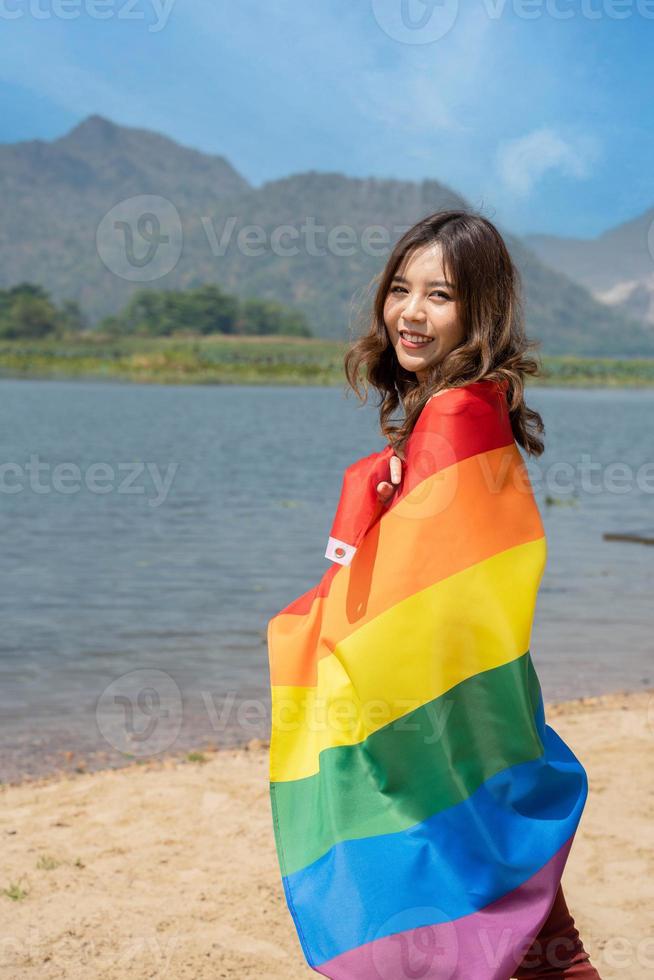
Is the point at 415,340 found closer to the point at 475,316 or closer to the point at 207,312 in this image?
the point at 475,316

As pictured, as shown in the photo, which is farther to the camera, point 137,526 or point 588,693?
point 137,526

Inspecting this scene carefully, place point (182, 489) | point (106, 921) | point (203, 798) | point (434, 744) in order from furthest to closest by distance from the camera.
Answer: point (182, 489) → point (203, 798) → point (106, 921) → point (434, 744)

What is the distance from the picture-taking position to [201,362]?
79.0m

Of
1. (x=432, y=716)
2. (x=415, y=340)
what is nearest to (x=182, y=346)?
(x=415, y=340)

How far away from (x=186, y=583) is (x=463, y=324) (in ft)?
25.8

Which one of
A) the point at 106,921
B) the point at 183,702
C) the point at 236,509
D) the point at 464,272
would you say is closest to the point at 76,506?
the point at 236,509

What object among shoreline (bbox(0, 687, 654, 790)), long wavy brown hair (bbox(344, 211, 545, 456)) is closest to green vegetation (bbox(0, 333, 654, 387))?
shoreline (bbox(0, 687, 654, 790))

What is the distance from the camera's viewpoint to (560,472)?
70.4ft

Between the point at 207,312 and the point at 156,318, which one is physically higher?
the point at 207,312

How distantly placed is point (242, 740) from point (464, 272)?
151 inches

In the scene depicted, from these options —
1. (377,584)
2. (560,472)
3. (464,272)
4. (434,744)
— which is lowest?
(560,472)

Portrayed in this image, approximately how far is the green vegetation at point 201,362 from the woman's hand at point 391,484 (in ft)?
183

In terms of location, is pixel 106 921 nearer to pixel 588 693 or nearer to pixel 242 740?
pixel 242 740
